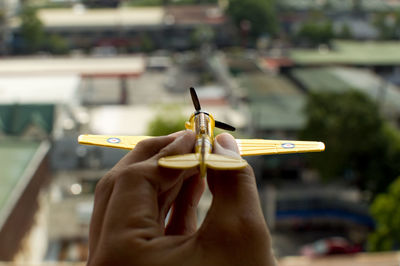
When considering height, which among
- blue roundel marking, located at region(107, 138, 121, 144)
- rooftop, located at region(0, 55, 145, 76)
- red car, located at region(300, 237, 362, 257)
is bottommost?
red car, located at region(300, 237, 362, 257)

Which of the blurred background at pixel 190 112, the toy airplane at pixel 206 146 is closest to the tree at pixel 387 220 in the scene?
the blurred background at pixel 190 112

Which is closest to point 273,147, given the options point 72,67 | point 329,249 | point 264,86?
point 329,249

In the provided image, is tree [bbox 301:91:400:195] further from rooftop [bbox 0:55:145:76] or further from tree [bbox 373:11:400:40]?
tree [bbox 373:11:400:40]

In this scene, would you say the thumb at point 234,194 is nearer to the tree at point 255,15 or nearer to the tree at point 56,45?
the tree at point 56,45

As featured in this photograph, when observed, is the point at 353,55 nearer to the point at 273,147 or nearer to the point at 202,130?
the point at 273,147

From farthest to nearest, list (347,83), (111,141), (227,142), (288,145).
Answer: (347,83)
(288,145)
(111,141)
(227,142)

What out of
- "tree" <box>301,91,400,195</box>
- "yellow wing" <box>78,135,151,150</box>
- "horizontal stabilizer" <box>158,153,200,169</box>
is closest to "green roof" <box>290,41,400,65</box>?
"tree" <box>301,91,400,195</box>
